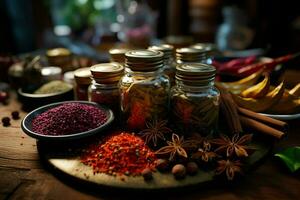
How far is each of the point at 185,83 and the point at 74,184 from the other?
42 cm

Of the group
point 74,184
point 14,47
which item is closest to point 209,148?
point 74,184

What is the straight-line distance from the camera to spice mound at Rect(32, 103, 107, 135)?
0.89m

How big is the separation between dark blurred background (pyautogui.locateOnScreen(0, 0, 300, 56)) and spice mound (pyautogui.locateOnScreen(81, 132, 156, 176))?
4.88 ft

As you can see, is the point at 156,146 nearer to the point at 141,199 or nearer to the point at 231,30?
the point at 141,199

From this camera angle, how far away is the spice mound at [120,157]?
80 centimetres

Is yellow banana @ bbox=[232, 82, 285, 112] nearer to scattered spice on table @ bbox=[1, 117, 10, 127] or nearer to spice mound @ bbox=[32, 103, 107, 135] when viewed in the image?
spice mound @ bbox=[32, 103, 107, 135]

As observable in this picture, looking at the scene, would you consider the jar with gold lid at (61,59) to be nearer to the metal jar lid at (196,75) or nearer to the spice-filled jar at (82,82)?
the spice-filled jar at (82,82)

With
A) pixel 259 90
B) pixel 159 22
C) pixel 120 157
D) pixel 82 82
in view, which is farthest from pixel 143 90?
pixel 159 22

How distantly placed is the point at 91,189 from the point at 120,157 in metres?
0.11

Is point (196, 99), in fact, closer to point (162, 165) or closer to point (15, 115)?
point (162, 165)

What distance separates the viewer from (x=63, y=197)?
2.39 feet

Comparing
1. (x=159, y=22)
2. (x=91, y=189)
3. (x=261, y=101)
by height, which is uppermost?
(x=159, y=22)

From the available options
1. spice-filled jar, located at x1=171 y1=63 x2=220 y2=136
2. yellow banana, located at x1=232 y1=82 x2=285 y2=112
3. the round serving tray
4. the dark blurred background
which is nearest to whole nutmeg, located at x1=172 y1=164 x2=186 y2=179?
the round serving tray

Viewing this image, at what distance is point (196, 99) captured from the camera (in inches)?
34.9
